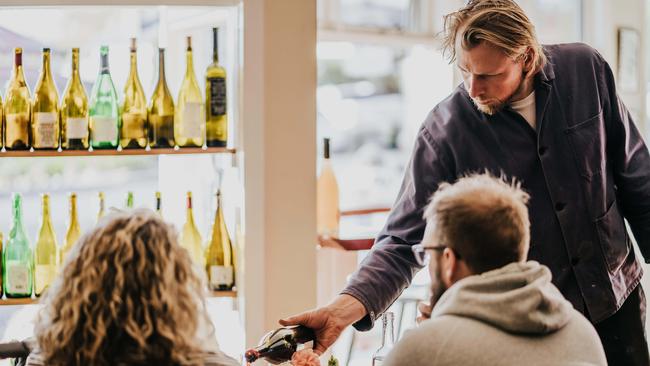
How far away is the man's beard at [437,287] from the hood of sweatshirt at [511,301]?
0.09 metres

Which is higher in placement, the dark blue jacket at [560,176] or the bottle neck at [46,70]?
the bottle neck at [46,70]

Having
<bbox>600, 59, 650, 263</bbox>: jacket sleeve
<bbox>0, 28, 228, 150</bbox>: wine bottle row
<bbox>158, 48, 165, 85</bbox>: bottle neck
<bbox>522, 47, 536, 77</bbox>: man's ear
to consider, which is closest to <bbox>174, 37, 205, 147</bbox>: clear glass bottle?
<bbox>0, 28, 228, 150</bbox>: wine bottle row

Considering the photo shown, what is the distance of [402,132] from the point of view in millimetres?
4594

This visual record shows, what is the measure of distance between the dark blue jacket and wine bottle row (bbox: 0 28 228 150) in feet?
2.70

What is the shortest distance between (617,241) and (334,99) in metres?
2.34

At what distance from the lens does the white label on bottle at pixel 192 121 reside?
2.81 metres

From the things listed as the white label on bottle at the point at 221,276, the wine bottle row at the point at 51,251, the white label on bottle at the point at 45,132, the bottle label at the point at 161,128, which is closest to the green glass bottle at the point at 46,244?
the wine bottle row at the point at 51,251

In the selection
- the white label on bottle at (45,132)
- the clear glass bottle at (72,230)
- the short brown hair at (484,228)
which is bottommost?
the clear glass bottle at (72,230)

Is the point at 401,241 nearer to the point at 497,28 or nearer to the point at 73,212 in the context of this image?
the point at 497,28

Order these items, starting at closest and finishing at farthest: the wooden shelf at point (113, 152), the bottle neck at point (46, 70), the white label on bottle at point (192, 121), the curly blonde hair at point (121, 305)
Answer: the curly blonde hair at point (121, 305)
the wooden shelf at point (113, 152)
the white label on bottle at point (192, 121)
the bottle neck at point (46, 70)

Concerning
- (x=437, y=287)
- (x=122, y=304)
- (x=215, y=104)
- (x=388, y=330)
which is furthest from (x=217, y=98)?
(x=122, y=304)

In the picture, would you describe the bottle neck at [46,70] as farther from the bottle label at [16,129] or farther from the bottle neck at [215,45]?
the bottle neck at [215,45]

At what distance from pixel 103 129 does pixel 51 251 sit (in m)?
0.56

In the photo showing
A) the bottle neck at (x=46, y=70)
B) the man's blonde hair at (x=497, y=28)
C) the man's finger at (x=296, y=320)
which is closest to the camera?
the man's finger at (x=296, y=320)
